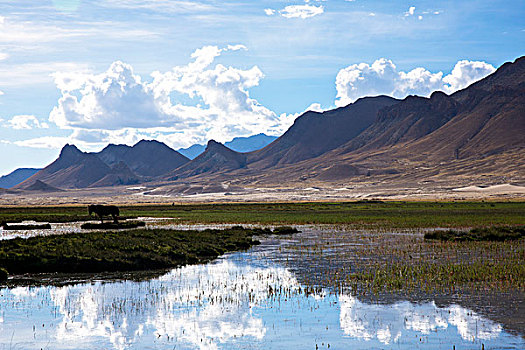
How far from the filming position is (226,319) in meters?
17.1

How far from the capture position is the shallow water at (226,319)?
1463 cm

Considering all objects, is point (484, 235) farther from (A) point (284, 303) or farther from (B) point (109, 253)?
(B) point (109, 253)

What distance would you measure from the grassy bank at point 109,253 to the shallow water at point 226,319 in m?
4.06

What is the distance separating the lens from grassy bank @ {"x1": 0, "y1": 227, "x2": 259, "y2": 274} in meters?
26.8

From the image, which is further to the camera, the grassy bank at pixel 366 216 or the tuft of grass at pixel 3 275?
the grassy bank at pixel 366 216

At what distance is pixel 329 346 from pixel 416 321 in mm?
3591

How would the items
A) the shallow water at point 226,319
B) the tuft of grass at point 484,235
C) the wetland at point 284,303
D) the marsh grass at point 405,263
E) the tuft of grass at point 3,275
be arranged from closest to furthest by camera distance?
the shallow water at point 226,319
the wetland at point 284,303
the marsh grass at point 405,263
the tuft of grass at point 3,275
the tuft of grass at point 484,235

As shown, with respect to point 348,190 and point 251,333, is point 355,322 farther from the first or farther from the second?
point 348,190

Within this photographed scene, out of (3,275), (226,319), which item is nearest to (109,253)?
(3,275)

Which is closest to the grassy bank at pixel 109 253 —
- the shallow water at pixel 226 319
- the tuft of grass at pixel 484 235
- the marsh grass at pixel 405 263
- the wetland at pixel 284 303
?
the wetland at pixel 284 303

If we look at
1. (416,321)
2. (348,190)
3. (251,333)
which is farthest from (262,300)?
(348,190)

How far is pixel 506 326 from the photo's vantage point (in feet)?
51.1

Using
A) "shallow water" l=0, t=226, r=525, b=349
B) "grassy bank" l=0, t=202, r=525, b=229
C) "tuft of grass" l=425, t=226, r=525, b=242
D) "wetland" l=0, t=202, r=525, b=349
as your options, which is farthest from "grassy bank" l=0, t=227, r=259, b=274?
"grassy bank" l=0, t=202, r=525, b=229

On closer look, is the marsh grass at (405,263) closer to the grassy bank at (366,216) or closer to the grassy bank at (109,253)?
the grassy bank at (109,253)
